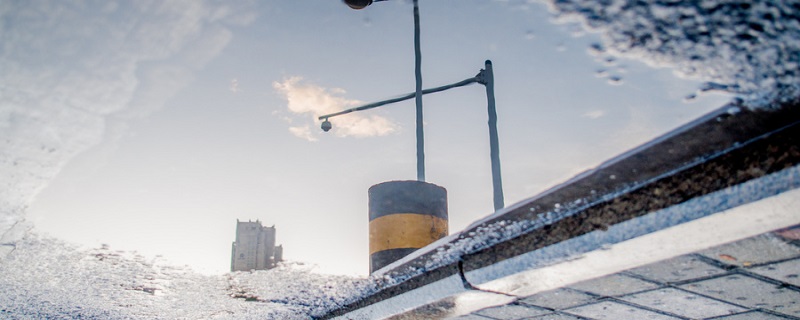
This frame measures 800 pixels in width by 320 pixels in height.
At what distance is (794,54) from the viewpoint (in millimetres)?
1628

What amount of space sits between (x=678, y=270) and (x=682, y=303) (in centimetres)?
42

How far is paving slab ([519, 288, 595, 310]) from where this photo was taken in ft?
8.62

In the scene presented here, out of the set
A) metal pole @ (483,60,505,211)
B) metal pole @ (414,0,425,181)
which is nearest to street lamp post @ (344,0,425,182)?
metal pole @ (414,0,425,181)

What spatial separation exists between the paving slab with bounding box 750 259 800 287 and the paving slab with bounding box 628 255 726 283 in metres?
0.17

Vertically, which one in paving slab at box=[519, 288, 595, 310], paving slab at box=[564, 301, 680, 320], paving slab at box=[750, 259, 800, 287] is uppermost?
paving slab at box=[750, 259, 800, 287]

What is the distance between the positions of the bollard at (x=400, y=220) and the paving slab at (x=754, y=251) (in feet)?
7.22

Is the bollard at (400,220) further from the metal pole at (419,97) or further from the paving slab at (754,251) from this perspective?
the metal pole at (419,97)

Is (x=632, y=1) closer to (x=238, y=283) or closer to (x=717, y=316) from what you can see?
(x=717, y=316)

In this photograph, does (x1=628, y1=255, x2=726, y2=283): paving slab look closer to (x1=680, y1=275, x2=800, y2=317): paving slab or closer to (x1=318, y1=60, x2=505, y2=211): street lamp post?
(x1=680, y1=275, x2=800, y2=317): paving slab

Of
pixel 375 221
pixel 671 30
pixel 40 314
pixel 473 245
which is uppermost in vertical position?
pixel 671 30

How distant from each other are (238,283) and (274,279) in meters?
0.32

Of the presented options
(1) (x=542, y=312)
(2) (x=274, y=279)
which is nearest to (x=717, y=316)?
(1) (x=542, y=312)

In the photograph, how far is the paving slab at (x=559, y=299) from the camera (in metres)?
2.63

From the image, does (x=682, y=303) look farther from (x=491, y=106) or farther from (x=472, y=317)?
(x=491, y=106)
